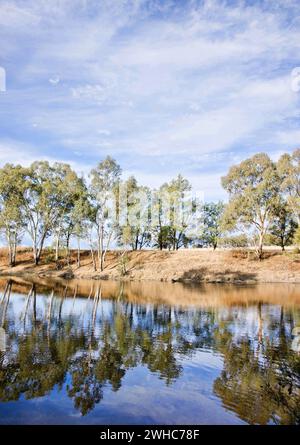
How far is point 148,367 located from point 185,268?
5387 centimetres

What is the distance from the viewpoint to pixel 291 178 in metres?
67.1

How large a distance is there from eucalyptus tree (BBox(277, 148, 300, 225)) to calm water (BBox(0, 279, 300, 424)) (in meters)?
41.9

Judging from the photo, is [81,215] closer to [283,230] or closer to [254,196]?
[254,196]

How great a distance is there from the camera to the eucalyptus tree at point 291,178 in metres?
66.6

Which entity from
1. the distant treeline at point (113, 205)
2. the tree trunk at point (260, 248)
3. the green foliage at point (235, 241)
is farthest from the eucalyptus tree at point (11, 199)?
the tree trunk at point (260, 248)

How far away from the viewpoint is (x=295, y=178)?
2650 inches

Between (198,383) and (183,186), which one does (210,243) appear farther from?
(198,383)

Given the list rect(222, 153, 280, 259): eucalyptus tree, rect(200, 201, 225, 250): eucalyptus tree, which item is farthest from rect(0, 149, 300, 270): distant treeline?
rect(200, 201, 225, 250): eucalyptus tree

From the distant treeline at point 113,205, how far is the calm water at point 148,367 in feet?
144

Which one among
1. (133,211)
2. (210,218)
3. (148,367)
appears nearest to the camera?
(148,367)

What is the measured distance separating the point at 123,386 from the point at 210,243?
80150mm

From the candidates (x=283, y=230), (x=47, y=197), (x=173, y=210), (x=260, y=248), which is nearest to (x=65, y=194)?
(x=47, y=197)

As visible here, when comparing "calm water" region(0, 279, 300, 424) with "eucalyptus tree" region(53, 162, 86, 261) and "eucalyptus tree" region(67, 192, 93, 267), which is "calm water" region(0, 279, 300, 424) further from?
"eucalyptus tree" region(53, 162, 86, 261)

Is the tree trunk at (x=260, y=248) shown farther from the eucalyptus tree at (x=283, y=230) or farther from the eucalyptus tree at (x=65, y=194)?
the eucalyptus tree at (x=65, y=194)
